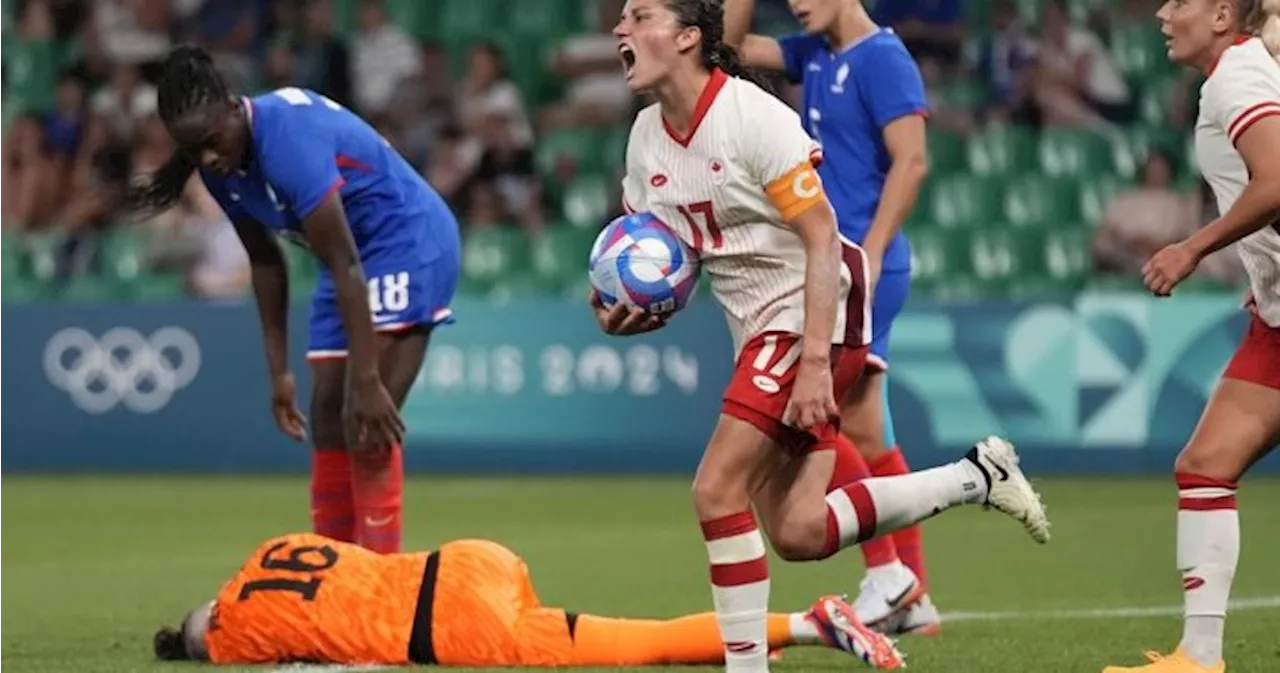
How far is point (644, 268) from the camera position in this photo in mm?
6273

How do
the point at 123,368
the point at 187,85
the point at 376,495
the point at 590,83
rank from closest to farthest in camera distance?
the point at 187,85 → the point at 376,495 → the point at 123,368 → the point at 590,83

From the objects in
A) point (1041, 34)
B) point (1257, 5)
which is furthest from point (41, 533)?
point (1041, 34)

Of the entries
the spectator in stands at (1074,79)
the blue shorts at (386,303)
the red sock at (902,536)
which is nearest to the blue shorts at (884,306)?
the red sock at (902,536)

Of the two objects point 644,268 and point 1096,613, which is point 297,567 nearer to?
point 644,268

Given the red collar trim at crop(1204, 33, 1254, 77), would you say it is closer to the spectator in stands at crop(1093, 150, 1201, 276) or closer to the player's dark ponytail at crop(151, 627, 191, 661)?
the player's dark ponytail at crop(151, 627, 191, 661)

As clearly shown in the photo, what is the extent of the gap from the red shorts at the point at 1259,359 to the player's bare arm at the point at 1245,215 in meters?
0.43

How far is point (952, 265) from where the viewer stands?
1647cm

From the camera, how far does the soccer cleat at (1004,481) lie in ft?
22.2

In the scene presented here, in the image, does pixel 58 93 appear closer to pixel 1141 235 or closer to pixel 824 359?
pixel 1141 235

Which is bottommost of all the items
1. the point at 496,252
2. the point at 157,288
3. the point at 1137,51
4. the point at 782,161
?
the point at 157,288

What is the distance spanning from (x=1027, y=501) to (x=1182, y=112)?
1093cm

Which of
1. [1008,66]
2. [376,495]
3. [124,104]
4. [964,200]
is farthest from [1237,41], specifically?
[124,104]

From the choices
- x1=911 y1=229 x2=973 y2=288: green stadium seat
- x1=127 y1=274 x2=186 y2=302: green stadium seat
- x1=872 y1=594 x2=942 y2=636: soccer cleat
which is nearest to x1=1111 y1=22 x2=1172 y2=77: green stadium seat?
x1=911 y1=229 x2=973 y2=288: green stadium seat

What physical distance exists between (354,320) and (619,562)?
315 centimetres
